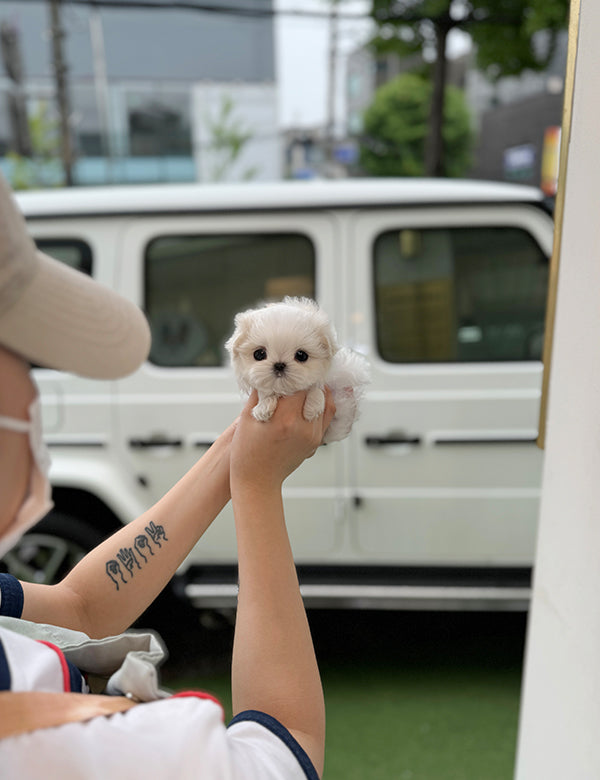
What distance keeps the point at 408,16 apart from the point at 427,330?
642 centimetres

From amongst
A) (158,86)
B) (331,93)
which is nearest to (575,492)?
(331,93)

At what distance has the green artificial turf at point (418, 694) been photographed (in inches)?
97.4

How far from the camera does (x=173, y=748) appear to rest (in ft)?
2.01

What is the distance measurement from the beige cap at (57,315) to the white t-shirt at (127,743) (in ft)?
0.99

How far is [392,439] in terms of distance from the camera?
276 centimetres

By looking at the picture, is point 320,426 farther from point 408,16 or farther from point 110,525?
point 408,16

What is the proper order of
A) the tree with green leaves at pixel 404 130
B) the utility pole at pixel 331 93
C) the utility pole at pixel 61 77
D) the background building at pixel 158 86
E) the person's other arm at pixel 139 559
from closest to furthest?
the person's other arm at pixel 139 559, the utility pole at pixel 61 77, the utility pole at pixel 331 93, the background building at pixel 158 86, the tree with green leaves at pixel 404 130

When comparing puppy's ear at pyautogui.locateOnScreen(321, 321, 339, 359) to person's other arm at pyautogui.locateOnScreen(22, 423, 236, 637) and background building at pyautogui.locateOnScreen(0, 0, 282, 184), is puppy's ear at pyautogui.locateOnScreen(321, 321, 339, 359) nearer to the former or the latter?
person's other arm at pyautogui.locateOnScreen(22, 423, 236, 637)

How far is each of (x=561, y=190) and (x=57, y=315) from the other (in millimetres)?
1071

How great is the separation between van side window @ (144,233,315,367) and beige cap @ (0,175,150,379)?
7.30 ft

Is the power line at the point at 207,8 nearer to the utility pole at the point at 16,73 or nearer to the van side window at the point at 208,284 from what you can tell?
the van side window at the point at 208,284

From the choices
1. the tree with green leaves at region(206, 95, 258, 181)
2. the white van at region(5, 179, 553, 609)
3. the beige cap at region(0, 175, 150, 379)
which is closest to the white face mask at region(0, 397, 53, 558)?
the beige cap at region(0, 175, 150, 379)

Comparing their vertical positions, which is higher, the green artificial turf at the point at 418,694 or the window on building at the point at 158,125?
the window on building at the point at 158,125

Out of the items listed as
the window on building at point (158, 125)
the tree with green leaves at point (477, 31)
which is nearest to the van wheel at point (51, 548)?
the tree with green leaves at point (477, 31)
